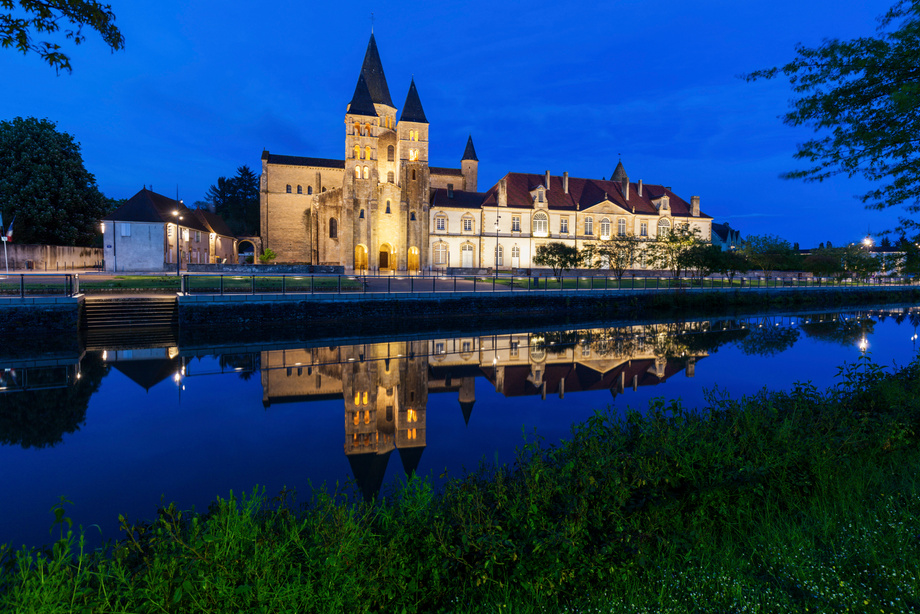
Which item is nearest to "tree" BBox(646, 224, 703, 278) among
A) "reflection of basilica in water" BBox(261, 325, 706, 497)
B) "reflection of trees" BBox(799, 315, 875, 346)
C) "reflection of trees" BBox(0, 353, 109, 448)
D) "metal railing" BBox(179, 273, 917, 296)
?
"metal railing" BBox(179, 273, 917, 296)

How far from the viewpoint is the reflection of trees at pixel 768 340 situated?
1558 cm

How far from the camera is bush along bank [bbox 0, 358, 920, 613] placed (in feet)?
8.71

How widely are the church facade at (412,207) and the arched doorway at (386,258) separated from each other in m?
0.12

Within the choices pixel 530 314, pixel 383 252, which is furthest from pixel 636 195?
pixel 530 314

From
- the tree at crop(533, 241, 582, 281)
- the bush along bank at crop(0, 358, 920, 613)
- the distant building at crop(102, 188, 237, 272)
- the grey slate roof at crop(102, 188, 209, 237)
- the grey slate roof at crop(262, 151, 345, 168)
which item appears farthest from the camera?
the grey slate roof at crop(262, 151, 345, 168)

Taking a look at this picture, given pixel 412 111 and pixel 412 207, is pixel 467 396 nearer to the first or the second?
pixel 412 207

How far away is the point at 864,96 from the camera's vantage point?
649cm

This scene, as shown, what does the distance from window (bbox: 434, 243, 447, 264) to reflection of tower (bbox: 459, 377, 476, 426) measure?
131ft

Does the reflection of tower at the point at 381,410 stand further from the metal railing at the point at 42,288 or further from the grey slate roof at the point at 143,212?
the grey slate roof at the point at 143,212

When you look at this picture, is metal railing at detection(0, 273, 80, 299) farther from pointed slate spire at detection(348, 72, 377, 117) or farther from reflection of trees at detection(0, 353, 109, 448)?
pointed slate spire at detection(348, 72, 377, 117)

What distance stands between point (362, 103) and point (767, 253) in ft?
155

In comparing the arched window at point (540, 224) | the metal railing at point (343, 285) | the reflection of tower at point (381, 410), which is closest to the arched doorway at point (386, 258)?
the metal railing at point (343, 285)

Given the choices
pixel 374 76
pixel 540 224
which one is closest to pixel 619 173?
pixel 540 224

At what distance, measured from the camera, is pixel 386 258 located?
48406mm
